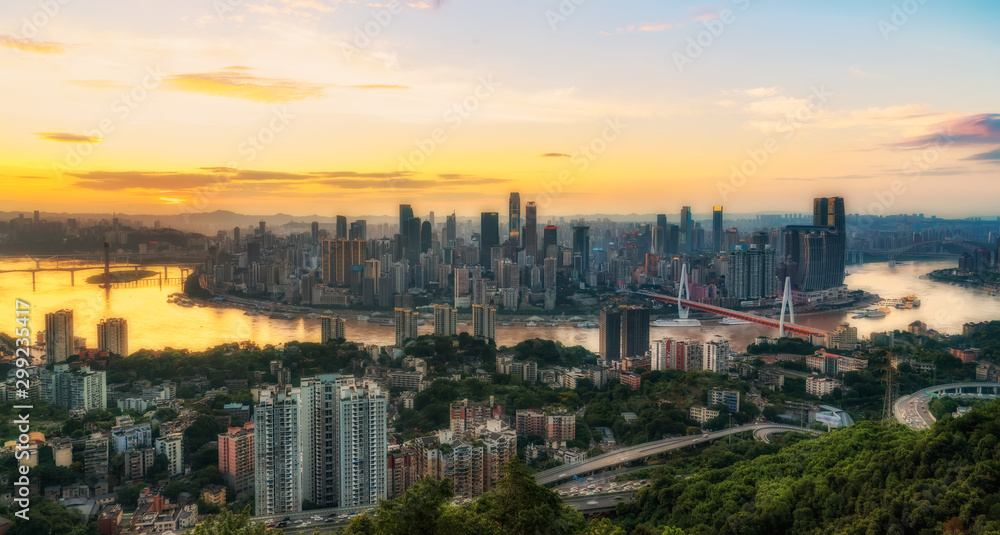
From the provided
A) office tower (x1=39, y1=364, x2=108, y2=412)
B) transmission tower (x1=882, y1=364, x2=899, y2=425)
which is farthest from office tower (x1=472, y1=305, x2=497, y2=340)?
office tower (x1=39, y1=364, x2=108, y2=412)

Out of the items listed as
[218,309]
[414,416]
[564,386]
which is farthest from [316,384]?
[218,309]

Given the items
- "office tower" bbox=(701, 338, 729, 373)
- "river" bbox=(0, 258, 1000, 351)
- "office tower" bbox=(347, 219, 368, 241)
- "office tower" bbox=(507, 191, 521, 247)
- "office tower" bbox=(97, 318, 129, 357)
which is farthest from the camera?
"office tower" bbox=(507, 191, 521, 247)

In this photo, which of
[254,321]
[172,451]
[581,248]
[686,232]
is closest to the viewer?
[172,451]

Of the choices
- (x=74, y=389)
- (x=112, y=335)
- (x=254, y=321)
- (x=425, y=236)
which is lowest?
(x=254, y=321)

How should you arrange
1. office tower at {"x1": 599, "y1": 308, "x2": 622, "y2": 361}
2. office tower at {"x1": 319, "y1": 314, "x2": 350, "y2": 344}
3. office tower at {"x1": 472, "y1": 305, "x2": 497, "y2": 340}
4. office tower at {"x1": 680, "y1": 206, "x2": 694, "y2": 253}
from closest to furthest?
office tower at {"x1": 599, "y1": 308, "x2": 622, "y2": 361} → office tower at {"x1": 319, "y1": 314, "x2": 350, "y2": 344} → office tower at {"x1": 472, "y1": 305, "x2": 497, "y2": 340} → office tower at {"x1": 680, "y1": 206, "x2": 694, "y2": 253}

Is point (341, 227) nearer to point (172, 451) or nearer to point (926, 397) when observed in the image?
point (172, 451)

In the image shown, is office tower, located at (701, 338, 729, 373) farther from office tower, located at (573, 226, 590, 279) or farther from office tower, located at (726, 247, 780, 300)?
office tower, located at (573, 226, 590, 279)

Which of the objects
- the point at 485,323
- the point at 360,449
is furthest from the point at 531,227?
the point at 360,449

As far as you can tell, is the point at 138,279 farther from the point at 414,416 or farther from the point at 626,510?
the point at 626,510
